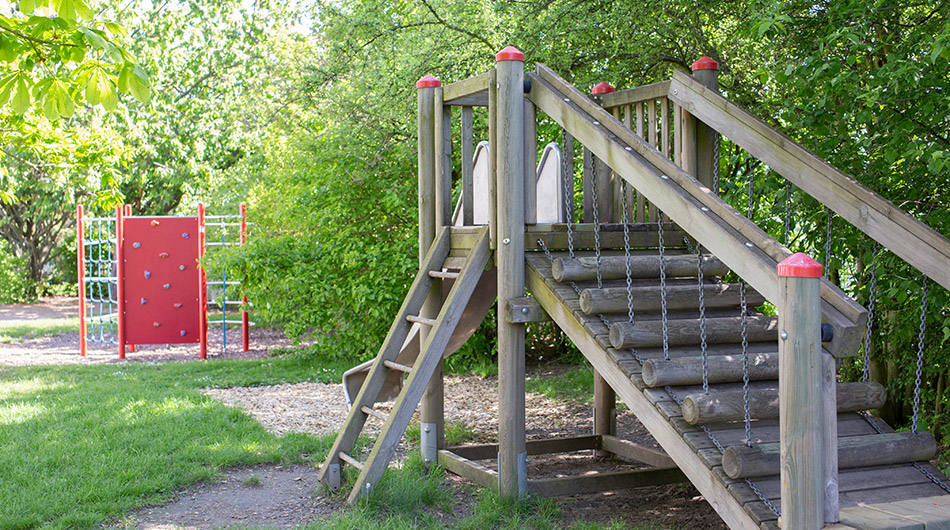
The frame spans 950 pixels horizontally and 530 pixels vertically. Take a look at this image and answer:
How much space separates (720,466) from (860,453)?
2.28 feet

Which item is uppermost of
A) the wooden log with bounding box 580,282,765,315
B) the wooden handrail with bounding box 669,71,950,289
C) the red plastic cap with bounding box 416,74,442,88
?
the red plastic cap with bounding box 416,74,442,88

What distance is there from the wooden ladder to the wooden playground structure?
1 cm

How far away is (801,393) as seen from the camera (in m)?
3.07

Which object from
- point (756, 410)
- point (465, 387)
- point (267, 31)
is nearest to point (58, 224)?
point (267, 31)

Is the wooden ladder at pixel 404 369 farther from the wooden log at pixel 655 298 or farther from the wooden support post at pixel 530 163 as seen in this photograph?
the wooden log at pixel 655 298

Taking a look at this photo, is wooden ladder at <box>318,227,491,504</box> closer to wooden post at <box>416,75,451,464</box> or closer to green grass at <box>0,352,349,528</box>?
wooden post at <box>416,75,451,464</box>

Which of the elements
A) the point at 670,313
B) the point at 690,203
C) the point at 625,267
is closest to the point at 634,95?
the point at 625,267

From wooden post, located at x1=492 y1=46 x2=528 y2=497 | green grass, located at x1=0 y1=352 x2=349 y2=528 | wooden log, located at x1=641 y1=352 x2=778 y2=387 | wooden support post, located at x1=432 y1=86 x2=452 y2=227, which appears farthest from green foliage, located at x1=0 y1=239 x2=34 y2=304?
wooden log, located at x1=641 y1=352 x2=778 y2=387

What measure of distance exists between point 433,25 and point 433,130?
321 centimetres

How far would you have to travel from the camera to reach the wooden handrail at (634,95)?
5559 mm

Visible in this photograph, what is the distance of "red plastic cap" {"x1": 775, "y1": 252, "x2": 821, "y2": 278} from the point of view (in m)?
2.99

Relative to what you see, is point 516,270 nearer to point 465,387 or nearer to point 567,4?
point 567,4

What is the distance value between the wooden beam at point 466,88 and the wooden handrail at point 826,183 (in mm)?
1171

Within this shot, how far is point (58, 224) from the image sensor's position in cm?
2553
